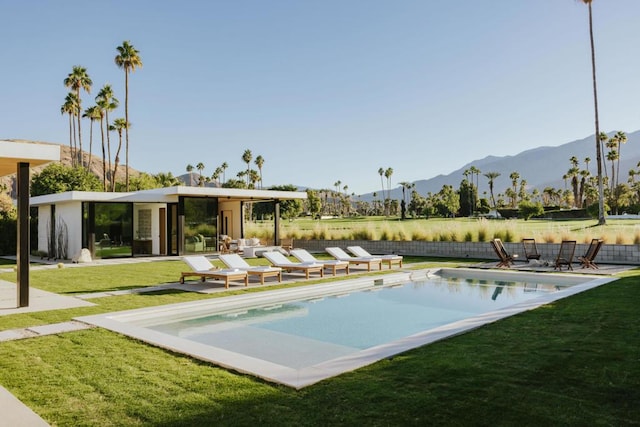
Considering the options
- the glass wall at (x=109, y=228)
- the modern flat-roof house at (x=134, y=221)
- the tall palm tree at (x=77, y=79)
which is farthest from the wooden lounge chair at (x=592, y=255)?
the tall palm tree at (x=77, y=79)

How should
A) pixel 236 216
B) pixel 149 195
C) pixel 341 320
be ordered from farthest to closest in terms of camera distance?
pixel 236 216 → pixel 149 195 → pixel 341 320

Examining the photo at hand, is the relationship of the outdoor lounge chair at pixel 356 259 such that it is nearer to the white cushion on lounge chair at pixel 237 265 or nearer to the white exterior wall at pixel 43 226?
the white cushion on lounge chair at pixel 237 265

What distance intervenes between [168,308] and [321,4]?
54.2 feet

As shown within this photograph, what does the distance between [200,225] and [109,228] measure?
3672 millimetres

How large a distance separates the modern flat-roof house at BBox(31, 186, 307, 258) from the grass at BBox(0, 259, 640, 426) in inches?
564

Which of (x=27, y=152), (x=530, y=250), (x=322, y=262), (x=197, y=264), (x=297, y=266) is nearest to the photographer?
(x=27, y=152)

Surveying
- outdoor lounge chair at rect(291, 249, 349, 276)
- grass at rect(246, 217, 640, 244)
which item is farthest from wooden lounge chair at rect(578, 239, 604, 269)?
outdoor lounge chair at rect(291, 249, 349, 276)

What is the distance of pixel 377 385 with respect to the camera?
4.14 meters

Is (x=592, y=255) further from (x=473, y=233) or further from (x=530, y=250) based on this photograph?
(x=473, y=233)

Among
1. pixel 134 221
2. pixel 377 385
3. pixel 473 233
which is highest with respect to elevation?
pixel 134 221

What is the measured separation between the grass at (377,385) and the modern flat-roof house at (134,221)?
47.0 ft

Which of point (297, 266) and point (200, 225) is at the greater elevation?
point (200, 225)

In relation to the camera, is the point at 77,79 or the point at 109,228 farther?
the point at 77,79

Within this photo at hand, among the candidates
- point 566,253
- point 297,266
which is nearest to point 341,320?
point 297,266
